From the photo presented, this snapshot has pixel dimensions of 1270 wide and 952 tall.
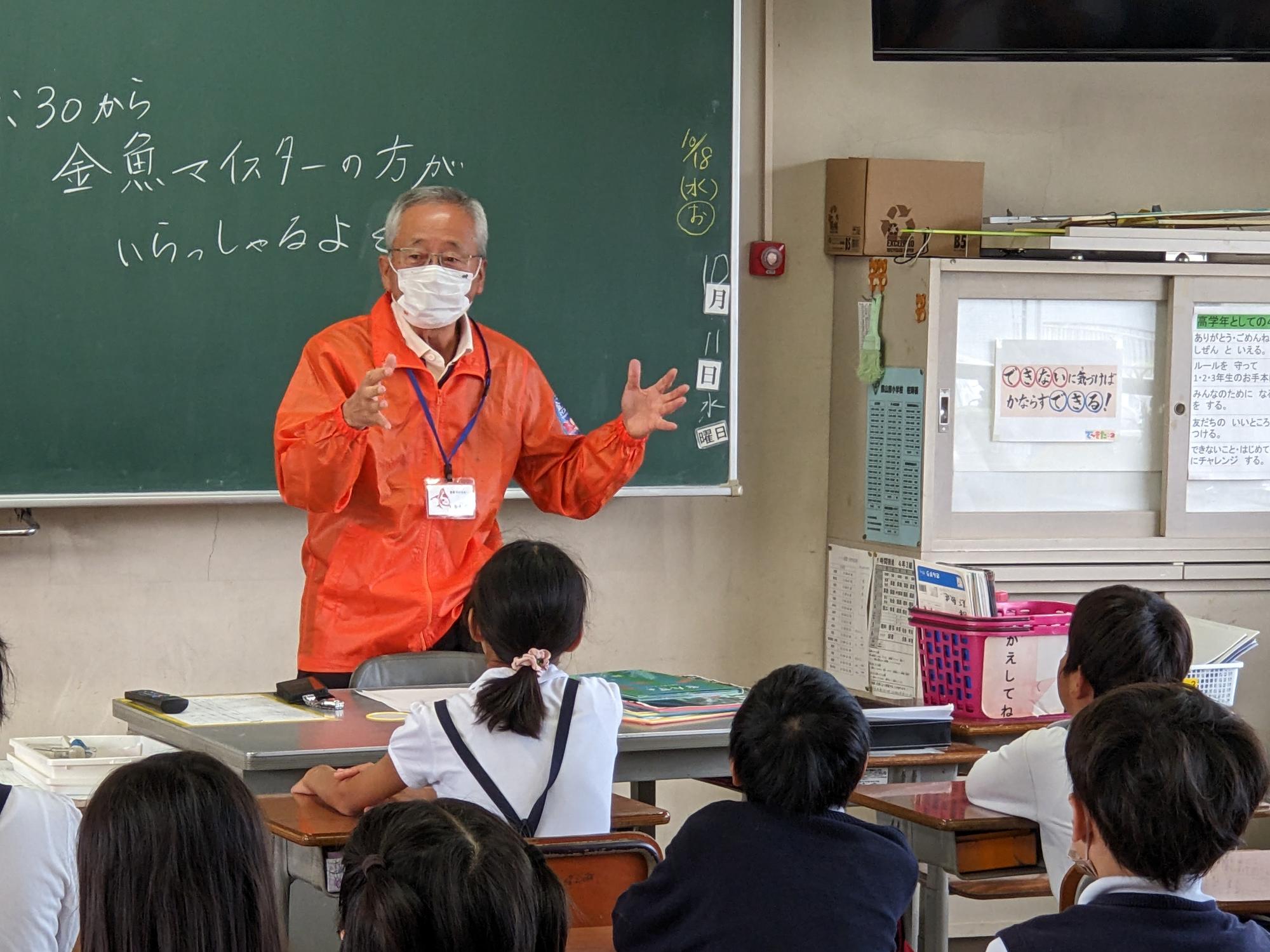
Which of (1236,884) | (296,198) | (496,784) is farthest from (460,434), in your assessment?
(1236,884)

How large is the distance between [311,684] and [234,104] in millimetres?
1597

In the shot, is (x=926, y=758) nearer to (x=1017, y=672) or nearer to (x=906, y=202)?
(x=1017, y=672)

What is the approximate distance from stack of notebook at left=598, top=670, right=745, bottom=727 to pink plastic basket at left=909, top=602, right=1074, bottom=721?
48 centimetres

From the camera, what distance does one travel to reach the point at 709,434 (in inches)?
171

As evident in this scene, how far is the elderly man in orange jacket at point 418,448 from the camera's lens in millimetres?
3236

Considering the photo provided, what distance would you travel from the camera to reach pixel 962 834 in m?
2.35

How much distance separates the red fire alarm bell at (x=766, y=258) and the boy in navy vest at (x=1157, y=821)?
2.98 m

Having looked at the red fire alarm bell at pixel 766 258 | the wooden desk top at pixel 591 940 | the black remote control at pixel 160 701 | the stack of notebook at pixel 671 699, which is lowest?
the wooden desk top at pixel 591 940

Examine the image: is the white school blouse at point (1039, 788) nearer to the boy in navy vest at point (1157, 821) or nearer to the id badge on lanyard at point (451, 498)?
the boy in navy vest at point (1157, 821)

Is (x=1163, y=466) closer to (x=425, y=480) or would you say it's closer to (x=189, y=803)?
(x=425, y=480)

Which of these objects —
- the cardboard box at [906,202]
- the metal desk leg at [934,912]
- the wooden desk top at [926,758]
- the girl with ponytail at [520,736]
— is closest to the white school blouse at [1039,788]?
the metal desk leg at [934,912]

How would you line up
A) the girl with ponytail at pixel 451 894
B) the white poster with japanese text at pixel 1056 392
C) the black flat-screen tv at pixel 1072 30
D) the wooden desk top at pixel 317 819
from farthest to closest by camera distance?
the white poster with japanese text at pixel 1056 392
the black flat-screen tv at pixel 1072 30
the wooden desk top at pixel 317 819
the girl with ponytail at pixel 451 894

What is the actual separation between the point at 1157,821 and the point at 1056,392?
2.95 m

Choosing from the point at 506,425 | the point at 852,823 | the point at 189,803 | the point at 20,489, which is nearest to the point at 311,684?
the point at 506,425
